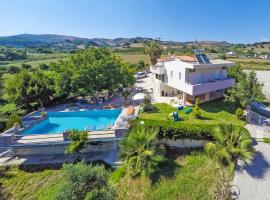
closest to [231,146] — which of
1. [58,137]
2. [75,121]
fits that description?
[58,137]

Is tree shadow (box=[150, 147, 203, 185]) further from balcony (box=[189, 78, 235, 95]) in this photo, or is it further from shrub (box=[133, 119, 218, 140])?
balcony (box=[189, 78, 235, 95])

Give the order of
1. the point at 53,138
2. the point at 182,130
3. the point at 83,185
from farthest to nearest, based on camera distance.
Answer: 1. the point at 53,138
2. the point at 182,130
3. the point at 83,185

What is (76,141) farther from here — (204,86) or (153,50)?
(153,50)

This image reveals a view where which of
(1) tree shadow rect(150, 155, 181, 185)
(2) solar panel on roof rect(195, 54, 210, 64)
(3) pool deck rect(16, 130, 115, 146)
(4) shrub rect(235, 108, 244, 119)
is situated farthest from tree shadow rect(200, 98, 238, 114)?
(3) pool deck rect(16, 130, 115, 146)

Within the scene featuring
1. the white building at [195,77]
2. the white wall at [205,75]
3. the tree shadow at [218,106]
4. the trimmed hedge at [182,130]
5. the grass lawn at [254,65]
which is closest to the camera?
the trimmed hedge at [182,130]

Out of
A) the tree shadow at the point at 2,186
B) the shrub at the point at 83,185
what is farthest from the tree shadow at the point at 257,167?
the tree shadow at the point at 2,186

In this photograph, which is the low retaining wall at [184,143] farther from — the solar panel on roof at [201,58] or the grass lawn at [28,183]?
the solar panel on roof at [201,58]

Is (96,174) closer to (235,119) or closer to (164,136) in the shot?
(164,136)
